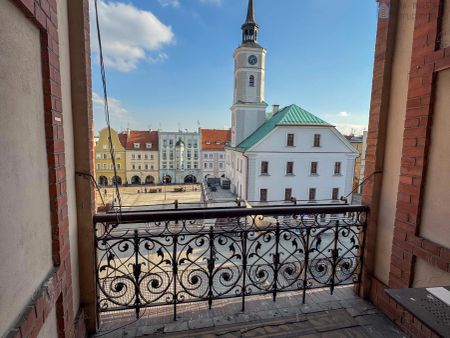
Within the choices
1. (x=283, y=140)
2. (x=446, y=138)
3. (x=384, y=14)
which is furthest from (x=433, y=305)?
(x=283, y=140)

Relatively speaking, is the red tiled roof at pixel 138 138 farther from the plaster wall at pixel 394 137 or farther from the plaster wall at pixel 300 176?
the plaster wall at pixel 394 137

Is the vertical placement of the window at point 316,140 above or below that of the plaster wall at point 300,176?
above

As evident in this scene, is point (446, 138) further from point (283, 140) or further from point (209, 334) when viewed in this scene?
point (283, 140)

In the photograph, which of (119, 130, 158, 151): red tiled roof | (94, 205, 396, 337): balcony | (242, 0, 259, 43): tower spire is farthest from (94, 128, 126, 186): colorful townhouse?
(94, 205, 396, 337): balcony

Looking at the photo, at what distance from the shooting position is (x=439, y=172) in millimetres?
1726

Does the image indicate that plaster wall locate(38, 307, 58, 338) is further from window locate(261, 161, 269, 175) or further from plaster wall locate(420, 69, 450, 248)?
window locate(261, 161, 269, 175)

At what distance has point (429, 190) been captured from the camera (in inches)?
70.7

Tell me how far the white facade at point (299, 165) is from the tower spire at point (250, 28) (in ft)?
23.4

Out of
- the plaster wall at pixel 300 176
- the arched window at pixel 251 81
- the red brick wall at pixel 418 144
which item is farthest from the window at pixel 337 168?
the red brick wall at pixel 418 144

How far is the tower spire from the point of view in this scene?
16062 mm

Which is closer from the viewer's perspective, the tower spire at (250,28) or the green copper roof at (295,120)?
the green copper roof at (295,120)

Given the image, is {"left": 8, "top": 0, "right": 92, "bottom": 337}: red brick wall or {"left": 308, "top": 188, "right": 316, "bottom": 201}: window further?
{"left": 308, "top": 188, "right": 316, "bottom": 201}: window

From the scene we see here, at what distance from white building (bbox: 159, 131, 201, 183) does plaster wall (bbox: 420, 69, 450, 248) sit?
31573 mm

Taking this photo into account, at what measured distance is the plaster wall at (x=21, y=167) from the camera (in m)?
0.90
